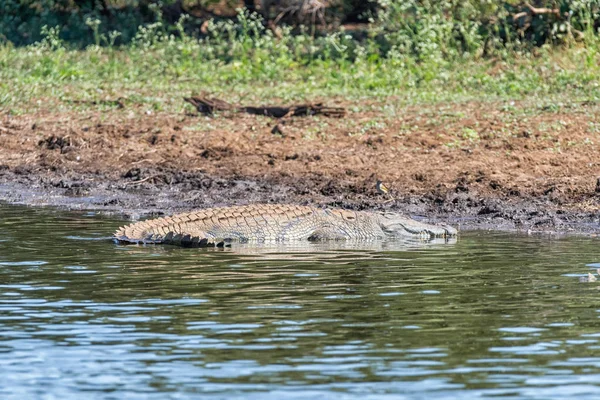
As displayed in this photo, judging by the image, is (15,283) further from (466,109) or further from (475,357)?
(466,109)

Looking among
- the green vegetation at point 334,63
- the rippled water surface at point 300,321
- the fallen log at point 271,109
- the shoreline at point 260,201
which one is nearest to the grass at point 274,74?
the green vegetation at point 334,63

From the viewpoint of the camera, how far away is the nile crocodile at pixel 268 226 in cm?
1023

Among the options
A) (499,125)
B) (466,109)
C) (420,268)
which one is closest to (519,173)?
(499,125)

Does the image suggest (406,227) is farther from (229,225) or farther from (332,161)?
(332,161)

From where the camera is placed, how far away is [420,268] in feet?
29.4

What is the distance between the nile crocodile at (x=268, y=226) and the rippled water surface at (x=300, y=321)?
0.67 feet

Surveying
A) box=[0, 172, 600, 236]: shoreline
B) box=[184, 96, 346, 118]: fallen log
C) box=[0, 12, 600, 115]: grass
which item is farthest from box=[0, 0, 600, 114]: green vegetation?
box=[0, 172, 600, 236]: shoreline

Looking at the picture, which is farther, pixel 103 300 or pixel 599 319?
pixel 103 300

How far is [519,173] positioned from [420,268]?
12.5 ft

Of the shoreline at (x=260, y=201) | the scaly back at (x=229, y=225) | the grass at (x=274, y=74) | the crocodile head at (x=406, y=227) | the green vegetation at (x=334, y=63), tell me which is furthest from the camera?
the green vegetation at (x=334, y=63)

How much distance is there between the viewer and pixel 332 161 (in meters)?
13.3

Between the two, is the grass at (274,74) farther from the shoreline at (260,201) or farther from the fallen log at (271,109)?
the shoreline at (260,201)

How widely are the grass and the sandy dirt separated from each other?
65cm

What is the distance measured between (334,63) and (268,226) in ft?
27.4
